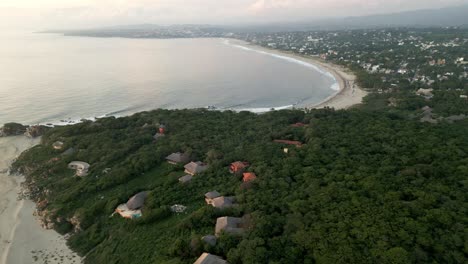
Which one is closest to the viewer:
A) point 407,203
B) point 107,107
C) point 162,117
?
point 407,203

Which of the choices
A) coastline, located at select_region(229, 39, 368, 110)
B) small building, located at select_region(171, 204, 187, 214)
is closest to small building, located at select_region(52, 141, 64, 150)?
small building, located at select_region(171, 204, 187, 214)

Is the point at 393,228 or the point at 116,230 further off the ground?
the point at 393,228

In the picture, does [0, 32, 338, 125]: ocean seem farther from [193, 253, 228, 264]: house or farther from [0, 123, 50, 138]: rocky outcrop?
[193, 253, 228, 264]: house

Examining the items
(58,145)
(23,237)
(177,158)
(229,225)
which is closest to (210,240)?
(229,225)

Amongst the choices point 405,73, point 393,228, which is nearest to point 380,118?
point 393,228

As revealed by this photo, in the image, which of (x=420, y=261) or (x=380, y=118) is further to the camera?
(x=380, y=118)

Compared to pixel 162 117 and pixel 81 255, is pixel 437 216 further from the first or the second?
pixel 162 117

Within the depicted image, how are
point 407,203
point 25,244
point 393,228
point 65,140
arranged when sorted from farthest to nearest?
point 65,140 → point 25,244 → point 407,203 → point 393,228
